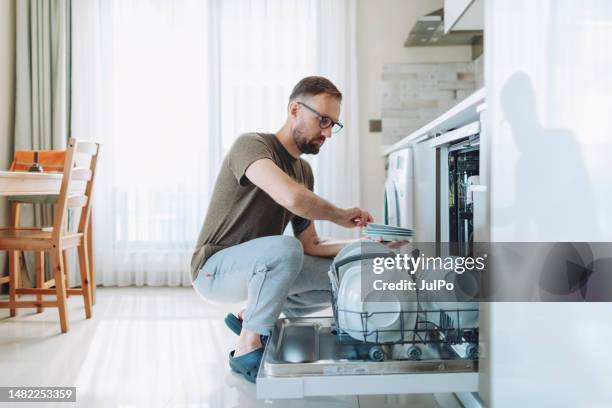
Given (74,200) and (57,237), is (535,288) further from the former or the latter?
(74,200)

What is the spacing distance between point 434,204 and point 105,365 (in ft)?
4.45

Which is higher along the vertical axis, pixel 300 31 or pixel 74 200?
pixel 300 31

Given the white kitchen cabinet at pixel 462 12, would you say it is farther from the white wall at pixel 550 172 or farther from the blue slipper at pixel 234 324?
the blue slipper at pixel 234 324

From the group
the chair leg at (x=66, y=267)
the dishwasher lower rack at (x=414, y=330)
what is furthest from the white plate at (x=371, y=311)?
the chair leg at (x=66, y=267)

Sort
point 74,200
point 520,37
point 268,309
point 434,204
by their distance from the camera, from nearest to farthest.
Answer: point 520,37 → point 268,309 → point 434,204 → point 74,200

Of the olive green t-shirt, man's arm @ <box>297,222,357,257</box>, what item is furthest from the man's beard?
man's arm @ <box>297,222,357,257</box>

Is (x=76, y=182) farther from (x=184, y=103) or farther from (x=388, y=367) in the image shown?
(x=388, y=367)

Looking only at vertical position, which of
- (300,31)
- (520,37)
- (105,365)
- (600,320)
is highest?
(300,31)

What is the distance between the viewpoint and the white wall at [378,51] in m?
3.79

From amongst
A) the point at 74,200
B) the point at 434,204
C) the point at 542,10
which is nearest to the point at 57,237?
the point at 74,200

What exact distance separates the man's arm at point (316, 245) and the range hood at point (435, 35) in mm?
1810

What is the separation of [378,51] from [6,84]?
2.52 metres

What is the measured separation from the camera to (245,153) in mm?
1642

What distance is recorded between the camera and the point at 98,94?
12.1 ft
